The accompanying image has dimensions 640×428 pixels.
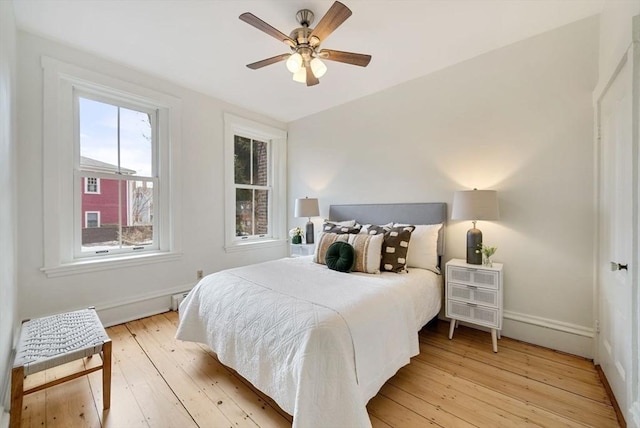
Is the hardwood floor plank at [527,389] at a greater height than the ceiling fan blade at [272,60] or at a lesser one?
lesser

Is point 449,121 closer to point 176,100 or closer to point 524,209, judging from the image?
point 524,209

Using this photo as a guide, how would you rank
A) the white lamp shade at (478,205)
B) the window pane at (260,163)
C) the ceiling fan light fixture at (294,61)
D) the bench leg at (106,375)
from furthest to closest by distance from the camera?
the window pane at (260,163) → the white lamp shade at (478,205) → the ceiling fan light fixture at (294,61) → the bench leg at (106,375)

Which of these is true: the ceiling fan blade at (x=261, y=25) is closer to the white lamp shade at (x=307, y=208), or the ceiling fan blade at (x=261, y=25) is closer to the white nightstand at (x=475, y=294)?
the white lamp shade at (x=307, y=208)

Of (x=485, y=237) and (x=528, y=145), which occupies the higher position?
(x=528, y=145)

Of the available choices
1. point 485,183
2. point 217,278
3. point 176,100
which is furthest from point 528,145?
point 176,100

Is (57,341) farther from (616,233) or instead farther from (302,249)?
(616,233)

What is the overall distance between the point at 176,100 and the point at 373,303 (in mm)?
3106

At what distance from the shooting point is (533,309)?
229cm

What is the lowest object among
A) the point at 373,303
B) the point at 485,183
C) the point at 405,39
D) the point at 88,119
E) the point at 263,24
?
the point at 373,303

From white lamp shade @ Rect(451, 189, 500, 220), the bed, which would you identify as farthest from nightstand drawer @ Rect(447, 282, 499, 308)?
white lamp shade @ Rect(451, 189, 500, 220)

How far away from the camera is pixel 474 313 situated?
89.1 inches

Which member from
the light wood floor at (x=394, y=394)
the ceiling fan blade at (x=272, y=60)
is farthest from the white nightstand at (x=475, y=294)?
the ceiling fan blade at (x=272, y=60)

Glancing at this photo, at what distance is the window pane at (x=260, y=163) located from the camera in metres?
4.11

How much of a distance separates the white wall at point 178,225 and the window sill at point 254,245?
0.26ft
